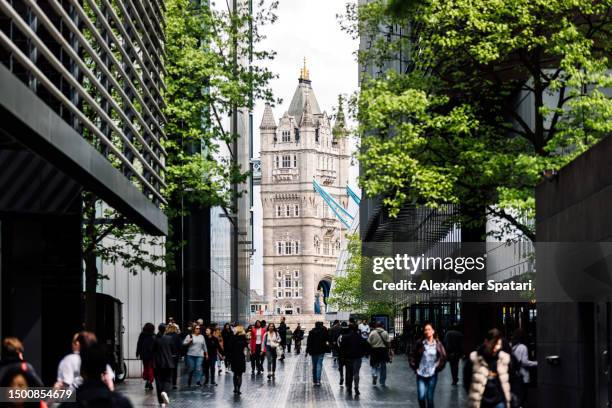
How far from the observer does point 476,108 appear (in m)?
26.5

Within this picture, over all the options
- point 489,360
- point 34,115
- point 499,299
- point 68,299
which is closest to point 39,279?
point 68,299

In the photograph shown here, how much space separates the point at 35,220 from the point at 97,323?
1186cm

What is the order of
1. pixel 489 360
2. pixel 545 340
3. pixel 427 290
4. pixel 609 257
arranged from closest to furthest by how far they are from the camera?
pixel 489 360 < pixel 609 257 < pixel 545 340 < pixel 427 290

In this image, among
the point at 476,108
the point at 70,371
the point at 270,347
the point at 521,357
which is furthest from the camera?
the point at 270,347

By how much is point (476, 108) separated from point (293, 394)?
7.54 metres

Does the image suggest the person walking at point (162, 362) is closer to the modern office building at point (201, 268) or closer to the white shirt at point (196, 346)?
the white shirt at point (196, 346)

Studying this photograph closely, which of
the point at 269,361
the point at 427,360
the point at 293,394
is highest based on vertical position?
the point at 427,360

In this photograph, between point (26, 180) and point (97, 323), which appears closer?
point (26, 180)

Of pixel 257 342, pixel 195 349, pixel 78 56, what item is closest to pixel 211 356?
pixel 195 349

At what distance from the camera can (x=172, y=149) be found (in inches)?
1220

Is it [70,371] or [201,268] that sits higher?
[201,268]

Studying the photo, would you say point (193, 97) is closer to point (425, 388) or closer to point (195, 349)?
point (195, 349)

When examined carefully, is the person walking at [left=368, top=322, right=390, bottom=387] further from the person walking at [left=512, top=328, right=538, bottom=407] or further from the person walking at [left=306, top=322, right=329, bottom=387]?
the person walking at [left=512, top=328, right=538, bottom=407]

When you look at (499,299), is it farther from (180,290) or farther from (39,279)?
(39,279)
